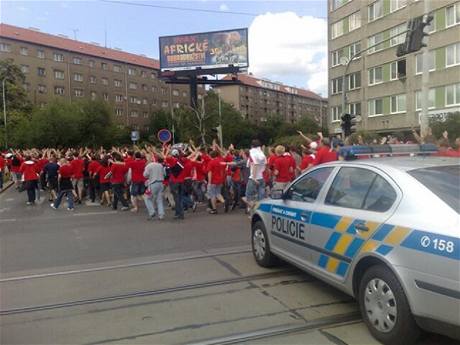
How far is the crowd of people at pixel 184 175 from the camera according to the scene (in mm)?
11219

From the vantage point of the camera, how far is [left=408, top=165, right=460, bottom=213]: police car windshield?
3658mm

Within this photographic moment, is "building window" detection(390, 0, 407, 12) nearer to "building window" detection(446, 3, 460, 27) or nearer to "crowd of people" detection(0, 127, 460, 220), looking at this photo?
"building window" detection(446, 3, 460, 27)

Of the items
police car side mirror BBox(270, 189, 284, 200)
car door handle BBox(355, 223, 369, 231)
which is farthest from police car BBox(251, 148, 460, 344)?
police car side mirror BBox(270, 189, 284, 200)

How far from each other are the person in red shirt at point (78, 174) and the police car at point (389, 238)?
1151 cm

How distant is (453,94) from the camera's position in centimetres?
3738

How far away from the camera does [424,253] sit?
3.46 m

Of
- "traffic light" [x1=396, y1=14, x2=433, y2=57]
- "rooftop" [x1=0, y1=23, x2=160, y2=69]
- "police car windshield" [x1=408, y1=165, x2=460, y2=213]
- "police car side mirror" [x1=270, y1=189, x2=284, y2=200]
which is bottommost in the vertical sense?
"police car side mirror" [x1=270, y1=189, x2=284, y2=200]

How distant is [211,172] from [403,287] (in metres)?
8.89

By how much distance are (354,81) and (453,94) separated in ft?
46.2

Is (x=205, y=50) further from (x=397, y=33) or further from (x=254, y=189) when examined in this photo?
(x=254, y=189)

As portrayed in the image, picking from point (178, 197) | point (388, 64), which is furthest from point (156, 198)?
point (388, 64)

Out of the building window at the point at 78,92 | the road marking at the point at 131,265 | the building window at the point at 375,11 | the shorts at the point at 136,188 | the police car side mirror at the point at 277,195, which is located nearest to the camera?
the police car side mirror at the point at 277,195

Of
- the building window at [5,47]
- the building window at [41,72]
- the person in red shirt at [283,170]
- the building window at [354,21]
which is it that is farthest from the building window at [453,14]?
the building window at [41,72]

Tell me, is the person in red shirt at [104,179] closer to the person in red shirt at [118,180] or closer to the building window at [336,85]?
the person in red shirt at [118,180]
